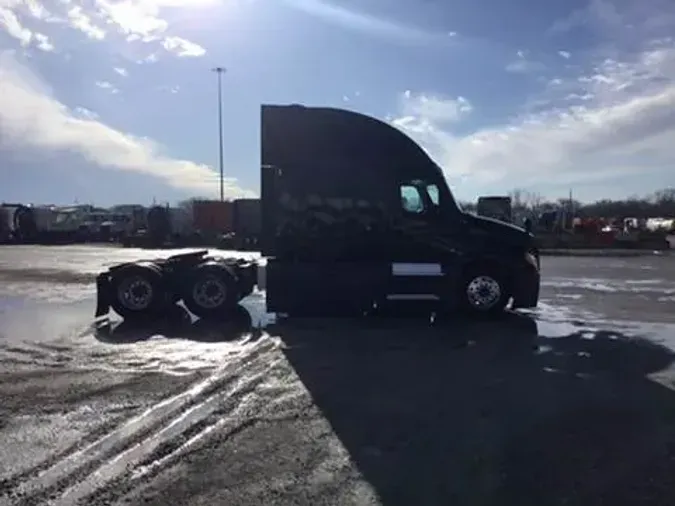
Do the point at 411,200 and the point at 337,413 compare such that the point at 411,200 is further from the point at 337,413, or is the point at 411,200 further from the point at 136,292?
the point at 337,413

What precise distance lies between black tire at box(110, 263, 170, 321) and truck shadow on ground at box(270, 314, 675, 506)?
343 cm

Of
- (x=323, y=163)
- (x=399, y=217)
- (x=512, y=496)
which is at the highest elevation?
(x=323, y=163)

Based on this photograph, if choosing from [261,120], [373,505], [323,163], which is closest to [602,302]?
[323,163]

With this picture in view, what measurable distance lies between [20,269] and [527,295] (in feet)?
65.5

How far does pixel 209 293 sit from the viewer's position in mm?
13273

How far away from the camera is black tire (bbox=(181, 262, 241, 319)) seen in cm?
1324

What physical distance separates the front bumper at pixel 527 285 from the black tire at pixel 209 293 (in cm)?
543

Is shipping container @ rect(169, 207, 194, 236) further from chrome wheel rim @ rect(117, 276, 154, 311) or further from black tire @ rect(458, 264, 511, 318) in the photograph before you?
black tire @ rect(458, 264, 511, 318)

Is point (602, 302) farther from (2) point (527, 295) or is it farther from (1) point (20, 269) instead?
(1) point (20, 269)

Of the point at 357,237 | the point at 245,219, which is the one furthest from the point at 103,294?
the point at 245,219

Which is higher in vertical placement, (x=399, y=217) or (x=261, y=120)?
Answer: (x=261, y=120)

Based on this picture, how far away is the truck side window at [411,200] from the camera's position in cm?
1285

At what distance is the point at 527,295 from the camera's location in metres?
12.9

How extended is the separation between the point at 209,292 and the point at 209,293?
0.02 metres
